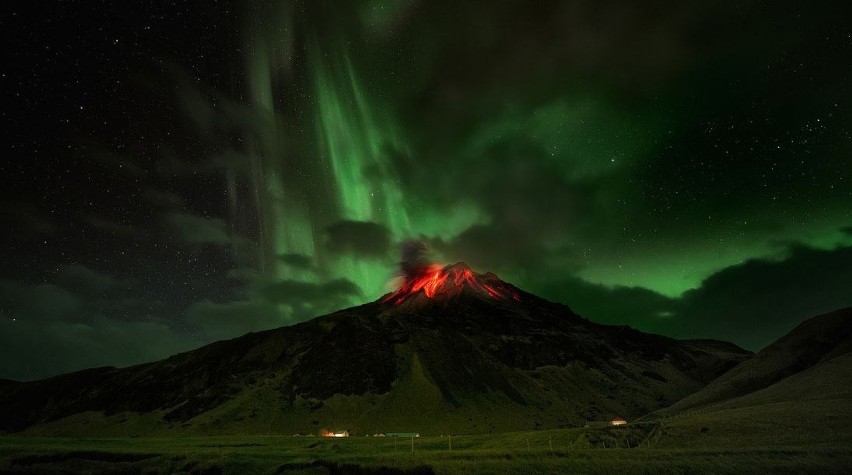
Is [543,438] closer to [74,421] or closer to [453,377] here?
[453,377]

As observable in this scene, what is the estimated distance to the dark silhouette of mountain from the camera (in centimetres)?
9456

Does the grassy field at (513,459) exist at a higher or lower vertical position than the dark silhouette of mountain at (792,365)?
lower

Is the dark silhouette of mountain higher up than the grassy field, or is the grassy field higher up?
the dark silhouette of mountain

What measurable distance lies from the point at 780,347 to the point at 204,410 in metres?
191

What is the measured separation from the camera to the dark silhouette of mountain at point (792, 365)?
310ft

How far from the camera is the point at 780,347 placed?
14400 centimetres

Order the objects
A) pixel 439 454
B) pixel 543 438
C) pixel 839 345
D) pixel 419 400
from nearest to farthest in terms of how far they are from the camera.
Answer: pixel 439 454 → pixel 543 438 → pixel 839 345 → pixel 419 400

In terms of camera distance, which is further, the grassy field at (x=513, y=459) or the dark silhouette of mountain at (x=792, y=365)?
the dark silhouette of mountain at (x=792, y=365)

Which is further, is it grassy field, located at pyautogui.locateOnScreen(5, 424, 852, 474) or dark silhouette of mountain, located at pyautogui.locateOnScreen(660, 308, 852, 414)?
dark silhouette of mountain, located at pyautogui.locateOnScreen(660, 308, 852, 414)

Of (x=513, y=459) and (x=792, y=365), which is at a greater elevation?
(x=792, y=365)

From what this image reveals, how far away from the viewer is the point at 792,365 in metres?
130

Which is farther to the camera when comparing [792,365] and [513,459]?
[792,365]

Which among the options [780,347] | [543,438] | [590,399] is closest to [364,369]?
[590,399]

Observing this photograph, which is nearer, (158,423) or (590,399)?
(158,423)
